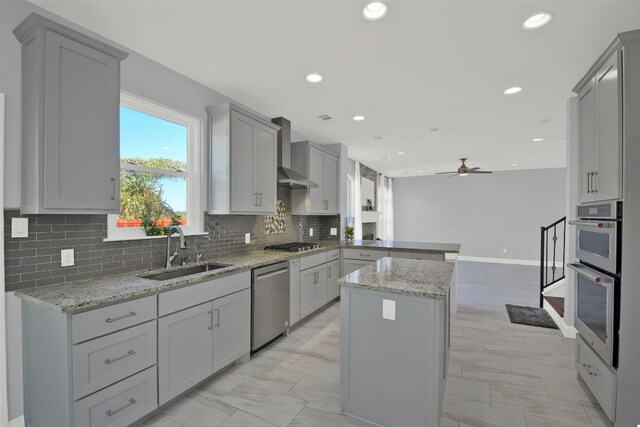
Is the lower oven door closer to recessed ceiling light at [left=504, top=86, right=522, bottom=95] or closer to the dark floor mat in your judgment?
the dark floor mat

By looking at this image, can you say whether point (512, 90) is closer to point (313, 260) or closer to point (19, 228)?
point (313, 260)

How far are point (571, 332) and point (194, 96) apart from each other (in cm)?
473

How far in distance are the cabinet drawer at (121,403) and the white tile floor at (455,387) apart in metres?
0.19

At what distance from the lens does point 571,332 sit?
3.36 m

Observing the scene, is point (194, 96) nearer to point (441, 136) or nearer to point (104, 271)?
point (104, 271)

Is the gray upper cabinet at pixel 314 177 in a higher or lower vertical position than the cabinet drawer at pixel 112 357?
higher

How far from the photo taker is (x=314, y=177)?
4691 millimetres

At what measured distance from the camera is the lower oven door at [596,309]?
1897 millimetres

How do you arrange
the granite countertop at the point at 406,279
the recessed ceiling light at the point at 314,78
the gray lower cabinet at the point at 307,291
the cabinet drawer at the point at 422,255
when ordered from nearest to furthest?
the granite countertop at the point at 406,279
the recessed ceiling light at the point at 314,78
the gray lower cabinet at the point at 307,291
the cabinet drawer at the point at 422,255

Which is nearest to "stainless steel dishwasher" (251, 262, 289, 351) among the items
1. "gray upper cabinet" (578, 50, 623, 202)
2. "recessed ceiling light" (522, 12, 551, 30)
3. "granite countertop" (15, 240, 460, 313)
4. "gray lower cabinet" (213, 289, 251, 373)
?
Answer: "gray lower cabinet" (213, 289, 251, 373)

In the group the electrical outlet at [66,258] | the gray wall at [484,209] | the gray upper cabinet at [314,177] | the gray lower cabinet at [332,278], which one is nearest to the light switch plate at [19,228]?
the electrical outlet at [66,258]

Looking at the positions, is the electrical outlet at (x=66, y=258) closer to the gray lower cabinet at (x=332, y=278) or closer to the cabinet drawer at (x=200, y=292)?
the cabinet drawer at (x=200, y=292)

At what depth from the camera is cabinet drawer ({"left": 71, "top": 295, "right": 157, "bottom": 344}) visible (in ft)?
5.23

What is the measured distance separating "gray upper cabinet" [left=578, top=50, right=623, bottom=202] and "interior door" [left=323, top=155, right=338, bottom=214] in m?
3.27
